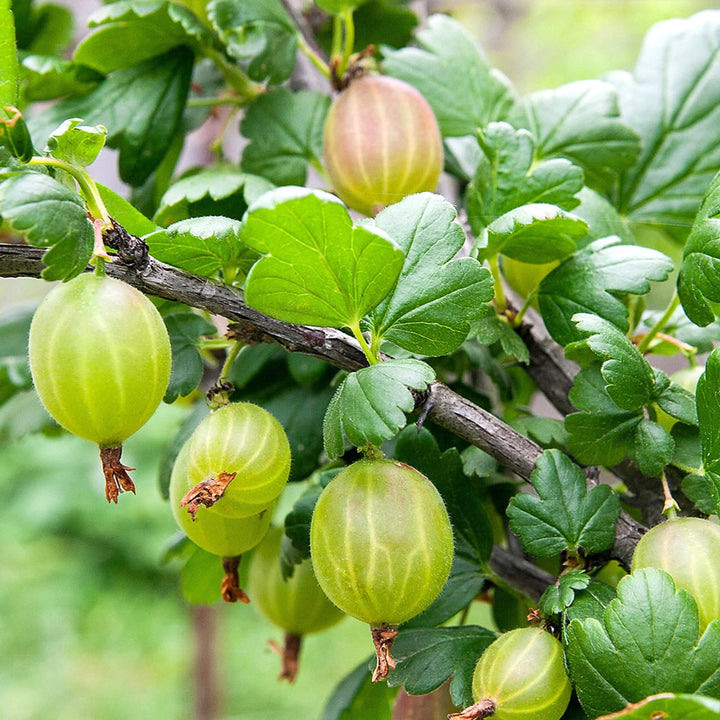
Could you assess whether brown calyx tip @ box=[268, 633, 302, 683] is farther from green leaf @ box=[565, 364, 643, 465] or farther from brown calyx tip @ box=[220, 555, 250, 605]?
green leaf @ box=[565, 364, 643, 465]

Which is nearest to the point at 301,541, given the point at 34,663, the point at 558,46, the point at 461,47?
the point at 461,47

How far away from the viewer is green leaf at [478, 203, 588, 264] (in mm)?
402

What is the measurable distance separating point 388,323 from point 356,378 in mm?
39

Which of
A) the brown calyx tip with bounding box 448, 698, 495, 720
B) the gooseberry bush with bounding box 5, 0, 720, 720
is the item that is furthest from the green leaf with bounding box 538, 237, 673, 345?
the brown calyx tip with bounding box 448, 698, 495, 720

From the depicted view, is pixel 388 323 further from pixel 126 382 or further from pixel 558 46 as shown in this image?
pixel 558 46

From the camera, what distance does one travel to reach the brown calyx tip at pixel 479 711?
0.36 m

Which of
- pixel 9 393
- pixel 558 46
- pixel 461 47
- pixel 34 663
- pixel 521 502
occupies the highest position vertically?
pixel 461 47

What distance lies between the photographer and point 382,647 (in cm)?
37

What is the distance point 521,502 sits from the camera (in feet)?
1.33

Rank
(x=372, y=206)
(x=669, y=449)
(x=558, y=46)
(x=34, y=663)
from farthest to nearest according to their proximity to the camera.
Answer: (x=558, y=46), (x=34, y=663), (x=372, y=206), (x=669, y=449)

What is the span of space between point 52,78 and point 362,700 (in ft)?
1.67

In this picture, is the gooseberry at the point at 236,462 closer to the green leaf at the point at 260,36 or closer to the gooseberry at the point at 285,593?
the gooseberry at the point at 285,593

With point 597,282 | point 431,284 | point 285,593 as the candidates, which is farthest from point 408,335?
point 285,593

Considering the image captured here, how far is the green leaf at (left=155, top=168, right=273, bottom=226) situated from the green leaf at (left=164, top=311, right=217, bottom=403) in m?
0.06
